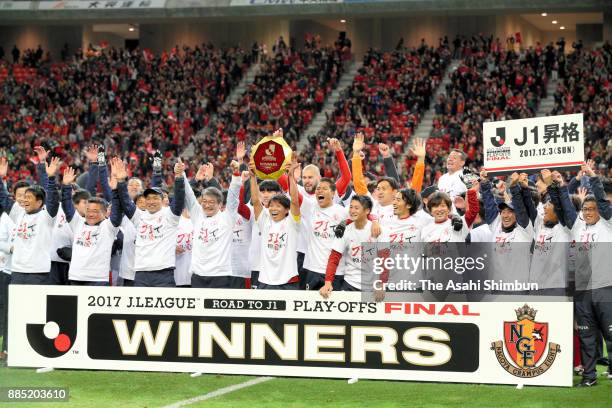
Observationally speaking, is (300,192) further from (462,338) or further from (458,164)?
(462,338)

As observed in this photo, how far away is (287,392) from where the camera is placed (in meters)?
9.44

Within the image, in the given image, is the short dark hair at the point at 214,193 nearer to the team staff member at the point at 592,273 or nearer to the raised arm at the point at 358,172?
the raised arm at the point at 358,172

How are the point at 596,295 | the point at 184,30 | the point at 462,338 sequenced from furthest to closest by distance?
the point at 184,30
the point at 596,295
the point at 462,338

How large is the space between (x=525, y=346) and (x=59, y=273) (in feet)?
17.8

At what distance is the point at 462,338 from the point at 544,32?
38004mm

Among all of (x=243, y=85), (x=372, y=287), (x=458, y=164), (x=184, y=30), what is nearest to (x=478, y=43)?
(x=243, y=85)

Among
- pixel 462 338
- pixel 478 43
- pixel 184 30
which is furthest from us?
pixel 184 30

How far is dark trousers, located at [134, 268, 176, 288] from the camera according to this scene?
A: 10992mm

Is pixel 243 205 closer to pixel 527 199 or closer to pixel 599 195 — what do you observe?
pixel 527 199

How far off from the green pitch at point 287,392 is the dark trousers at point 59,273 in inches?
62.5

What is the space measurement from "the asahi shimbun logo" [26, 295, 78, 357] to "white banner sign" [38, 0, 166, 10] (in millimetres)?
30719

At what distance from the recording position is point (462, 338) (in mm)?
9000

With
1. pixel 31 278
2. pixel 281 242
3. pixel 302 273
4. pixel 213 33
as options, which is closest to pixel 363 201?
pixel 281 242

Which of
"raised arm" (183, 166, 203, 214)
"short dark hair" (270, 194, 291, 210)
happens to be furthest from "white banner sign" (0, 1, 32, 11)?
"short dark hair" (270, 194, 291, 210)
